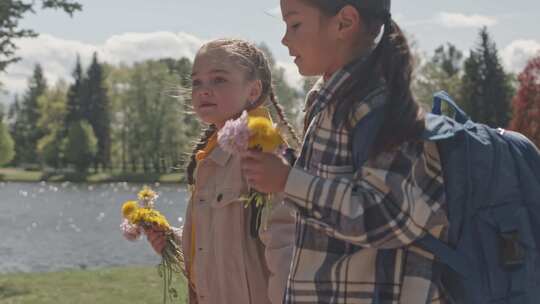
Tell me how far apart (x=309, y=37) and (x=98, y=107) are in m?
73.1

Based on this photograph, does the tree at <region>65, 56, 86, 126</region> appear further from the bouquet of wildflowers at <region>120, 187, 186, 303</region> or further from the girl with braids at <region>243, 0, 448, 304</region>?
the girl with braids at <region>243, 0, 448, 304</region>

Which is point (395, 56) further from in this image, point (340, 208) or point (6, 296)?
point (6, 296)

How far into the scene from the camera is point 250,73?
11.1 ft

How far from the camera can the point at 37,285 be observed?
1003 cm

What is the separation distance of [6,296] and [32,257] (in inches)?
353

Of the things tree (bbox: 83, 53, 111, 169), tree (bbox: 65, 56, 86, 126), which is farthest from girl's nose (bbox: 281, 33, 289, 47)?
tree (bbox: 65, 56, 86, 126)

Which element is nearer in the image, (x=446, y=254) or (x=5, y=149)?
(x=446, y=254)

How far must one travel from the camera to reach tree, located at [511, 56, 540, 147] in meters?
31.3

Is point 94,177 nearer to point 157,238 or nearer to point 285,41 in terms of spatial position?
point 157,238

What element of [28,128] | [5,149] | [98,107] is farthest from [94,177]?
[28,128]

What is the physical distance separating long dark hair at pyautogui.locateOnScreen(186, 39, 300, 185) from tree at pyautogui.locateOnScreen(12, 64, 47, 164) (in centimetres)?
8431

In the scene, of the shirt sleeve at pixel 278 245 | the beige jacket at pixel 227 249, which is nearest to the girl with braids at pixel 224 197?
the beige jacket at pixel 227 249

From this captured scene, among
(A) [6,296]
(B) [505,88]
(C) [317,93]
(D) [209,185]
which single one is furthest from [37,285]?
(B) [505,88]

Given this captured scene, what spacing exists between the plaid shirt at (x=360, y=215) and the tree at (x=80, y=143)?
2752 inches
